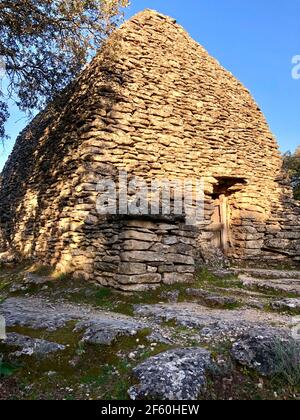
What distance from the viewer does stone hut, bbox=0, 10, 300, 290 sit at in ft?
22.1

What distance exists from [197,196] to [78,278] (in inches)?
151

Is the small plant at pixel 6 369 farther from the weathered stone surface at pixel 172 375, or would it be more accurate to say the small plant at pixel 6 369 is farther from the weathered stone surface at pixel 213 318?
the weathered stone surface at pixel 213 318

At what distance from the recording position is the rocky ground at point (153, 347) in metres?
3.20

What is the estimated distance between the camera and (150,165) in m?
8.41

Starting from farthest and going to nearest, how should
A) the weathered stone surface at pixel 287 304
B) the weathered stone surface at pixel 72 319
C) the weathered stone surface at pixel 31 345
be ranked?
the weathered stone surface at pixel 287 304 < the weathered stone surface at pixel 72 319 < the weathered stone surface at pixel 31 345

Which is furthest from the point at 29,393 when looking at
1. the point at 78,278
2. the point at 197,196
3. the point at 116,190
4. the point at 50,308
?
the point at 197,196

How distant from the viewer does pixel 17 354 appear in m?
3.86

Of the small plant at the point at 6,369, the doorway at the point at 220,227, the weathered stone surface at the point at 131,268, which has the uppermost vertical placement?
the doorway at the point at 220,227

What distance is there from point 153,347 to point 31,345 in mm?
1438

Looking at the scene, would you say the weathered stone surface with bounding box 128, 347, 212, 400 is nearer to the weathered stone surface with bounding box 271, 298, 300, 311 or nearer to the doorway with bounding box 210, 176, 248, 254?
the weathered stone surface with bounding box 271, 298, 300, 311

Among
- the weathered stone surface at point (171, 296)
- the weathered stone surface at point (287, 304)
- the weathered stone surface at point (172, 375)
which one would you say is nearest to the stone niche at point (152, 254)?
the weathered stone surface at point (171, 296)

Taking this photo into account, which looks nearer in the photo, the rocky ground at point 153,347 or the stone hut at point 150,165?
the rocky ground at point 153,347

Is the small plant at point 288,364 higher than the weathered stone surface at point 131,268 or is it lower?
lower

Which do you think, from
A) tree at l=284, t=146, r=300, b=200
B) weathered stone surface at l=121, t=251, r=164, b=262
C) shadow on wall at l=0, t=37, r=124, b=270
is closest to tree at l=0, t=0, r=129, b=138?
shadow on wall at l=0, t=37, r=124, b=270
